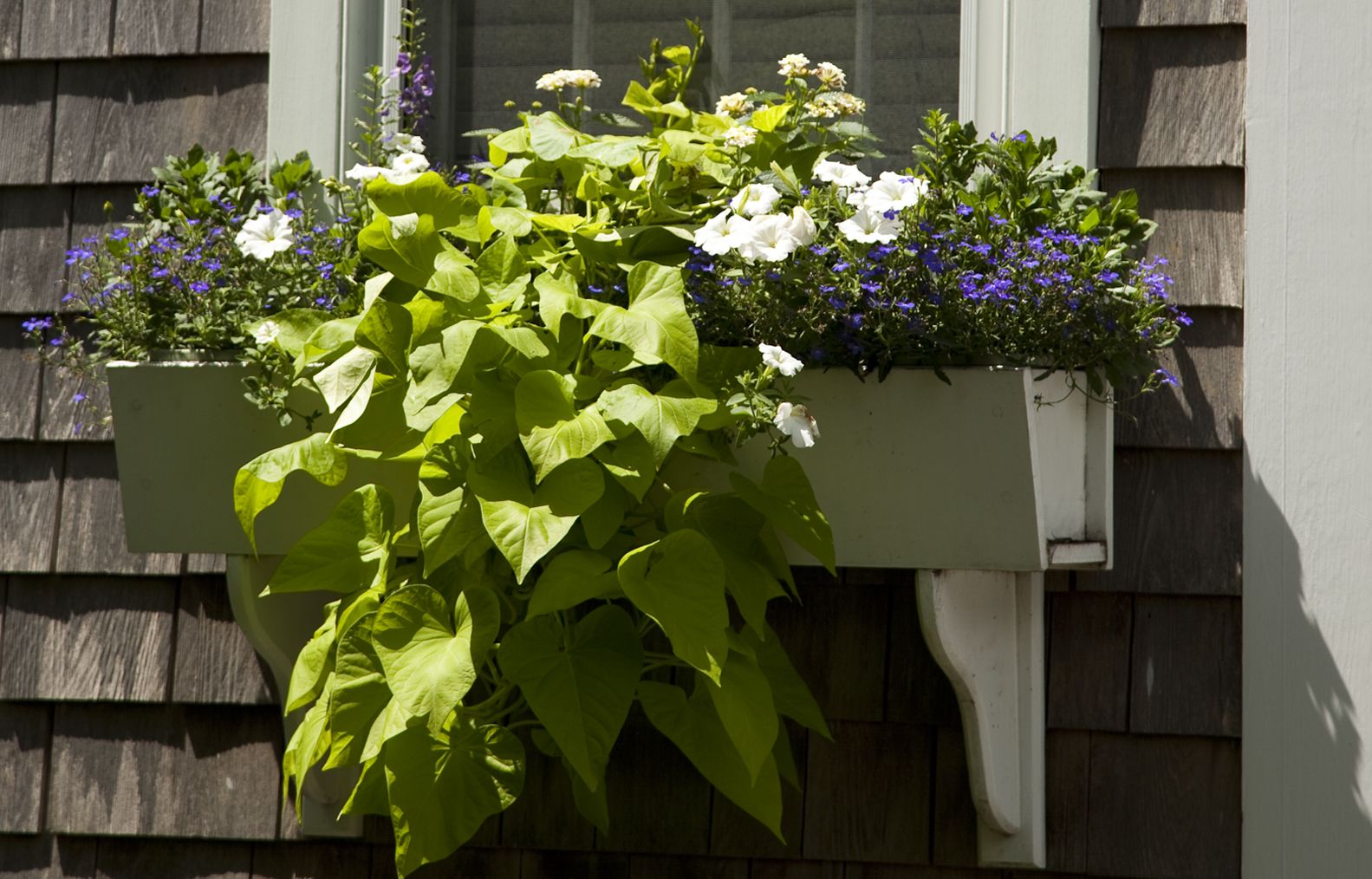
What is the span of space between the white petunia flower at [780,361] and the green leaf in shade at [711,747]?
37 cm

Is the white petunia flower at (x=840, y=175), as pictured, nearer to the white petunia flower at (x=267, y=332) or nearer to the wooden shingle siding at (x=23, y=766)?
the white petunia flower at (x=267, y=332)

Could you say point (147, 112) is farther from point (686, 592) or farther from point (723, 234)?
point (686, 592)

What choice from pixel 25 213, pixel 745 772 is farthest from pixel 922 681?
pixel 25 213

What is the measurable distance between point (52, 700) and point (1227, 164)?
1.79 meters

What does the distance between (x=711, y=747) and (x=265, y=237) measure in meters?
0.85

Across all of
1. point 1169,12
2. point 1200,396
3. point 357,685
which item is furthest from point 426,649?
point 1169,12

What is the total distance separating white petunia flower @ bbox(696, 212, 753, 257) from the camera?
1554 mm

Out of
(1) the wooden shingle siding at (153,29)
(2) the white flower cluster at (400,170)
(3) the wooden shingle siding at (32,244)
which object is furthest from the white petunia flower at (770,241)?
(3) the wooden shingle siding at (32,244)

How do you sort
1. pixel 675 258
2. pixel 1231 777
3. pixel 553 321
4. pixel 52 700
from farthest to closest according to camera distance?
pixel 52 700 < pixel 1231 777 < pixel 675 258 < pixel 553 321

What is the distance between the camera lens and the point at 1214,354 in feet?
6.01

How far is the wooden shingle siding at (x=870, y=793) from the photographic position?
72.0 inches

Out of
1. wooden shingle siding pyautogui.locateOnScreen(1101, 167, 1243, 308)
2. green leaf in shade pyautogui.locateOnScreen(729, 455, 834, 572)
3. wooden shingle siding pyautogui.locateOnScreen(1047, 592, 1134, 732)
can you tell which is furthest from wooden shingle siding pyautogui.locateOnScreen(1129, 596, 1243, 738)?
green leaf in shade pyautogui.locateOnScreen(729, 455, 834, 572)

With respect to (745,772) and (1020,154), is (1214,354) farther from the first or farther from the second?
(745,772)

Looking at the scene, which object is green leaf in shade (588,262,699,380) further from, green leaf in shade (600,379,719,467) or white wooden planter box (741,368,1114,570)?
white wooden planter box (741,368,1114,570)
